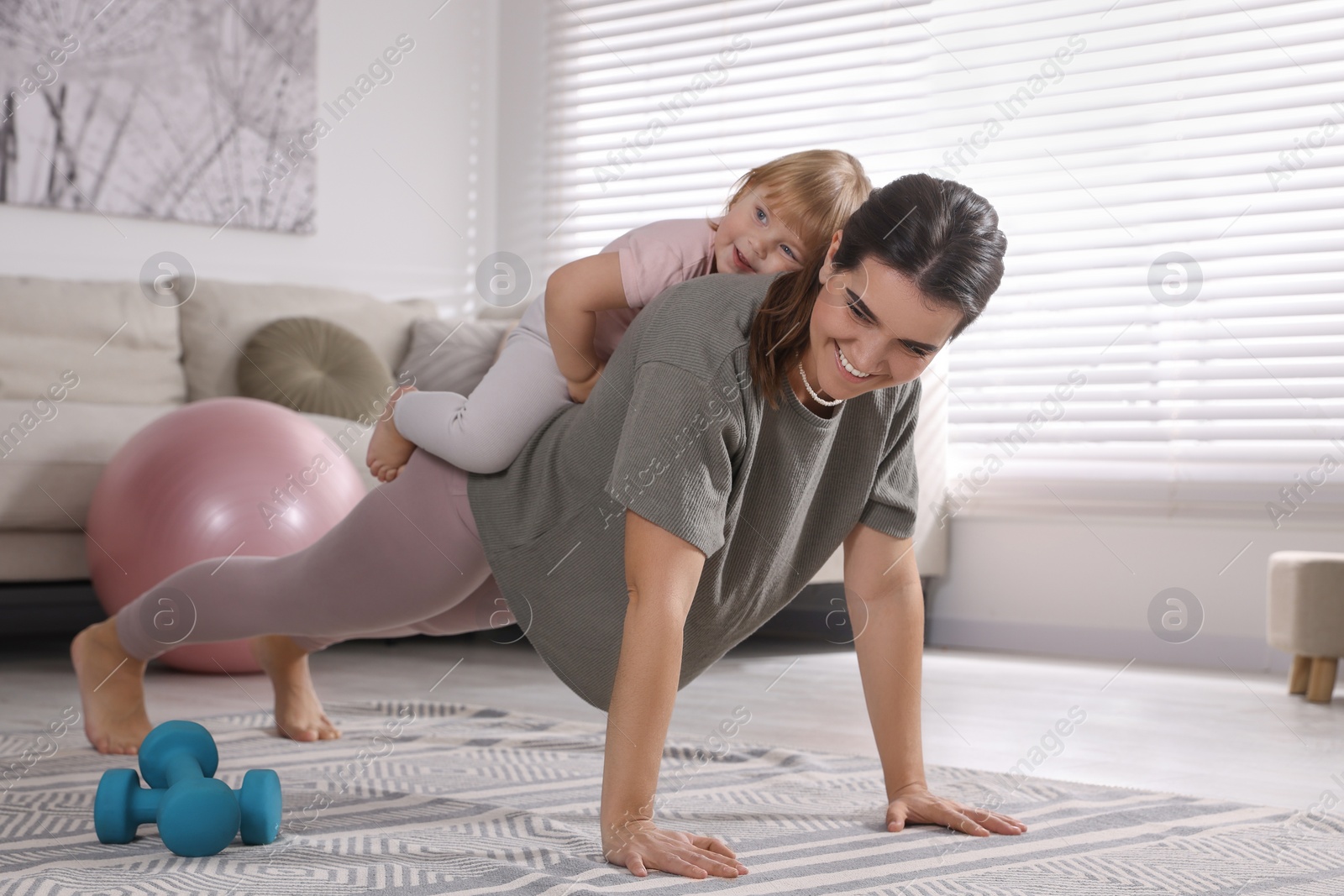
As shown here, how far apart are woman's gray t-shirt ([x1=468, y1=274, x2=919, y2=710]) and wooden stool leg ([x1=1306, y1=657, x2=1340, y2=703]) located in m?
1.47

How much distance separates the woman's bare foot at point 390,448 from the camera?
56.6 inches

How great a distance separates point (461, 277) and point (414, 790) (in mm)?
3083

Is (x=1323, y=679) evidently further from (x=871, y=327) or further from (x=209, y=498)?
(x=209, y=498)

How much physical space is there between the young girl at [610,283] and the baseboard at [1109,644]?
6.58 feet

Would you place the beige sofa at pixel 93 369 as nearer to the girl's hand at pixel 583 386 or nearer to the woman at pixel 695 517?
the woman at pixel 695 517

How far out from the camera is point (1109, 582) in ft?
10.3

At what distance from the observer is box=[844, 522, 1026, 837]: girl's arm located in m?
1.30

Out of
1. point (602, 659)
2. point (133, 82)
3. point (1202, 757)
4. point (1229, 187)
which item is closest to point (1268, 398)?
point (1229, 187)

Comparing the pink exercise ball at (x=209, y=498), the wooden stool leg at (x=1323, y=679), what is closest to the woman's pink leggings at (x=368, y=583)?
the pink exercise ball at (x=209, y=498)

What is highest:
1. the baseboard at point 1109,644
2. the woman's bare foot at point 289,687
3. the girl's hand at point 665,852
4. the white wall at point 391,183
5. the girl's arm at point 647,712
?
the white wall at point 391,183

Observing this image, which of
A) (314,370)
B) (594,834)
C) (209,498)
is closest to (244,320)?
(314,370)

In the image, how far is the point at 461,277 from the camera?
14.3ft

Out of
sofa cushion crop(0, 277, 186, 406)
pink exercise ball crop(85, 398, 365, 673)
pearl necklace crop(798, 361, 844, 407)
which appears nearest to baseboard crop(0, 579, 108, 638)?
pink exercise ball crop(85, 398, 365, 673)

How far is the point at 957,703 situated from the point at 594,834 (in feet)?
4.05
